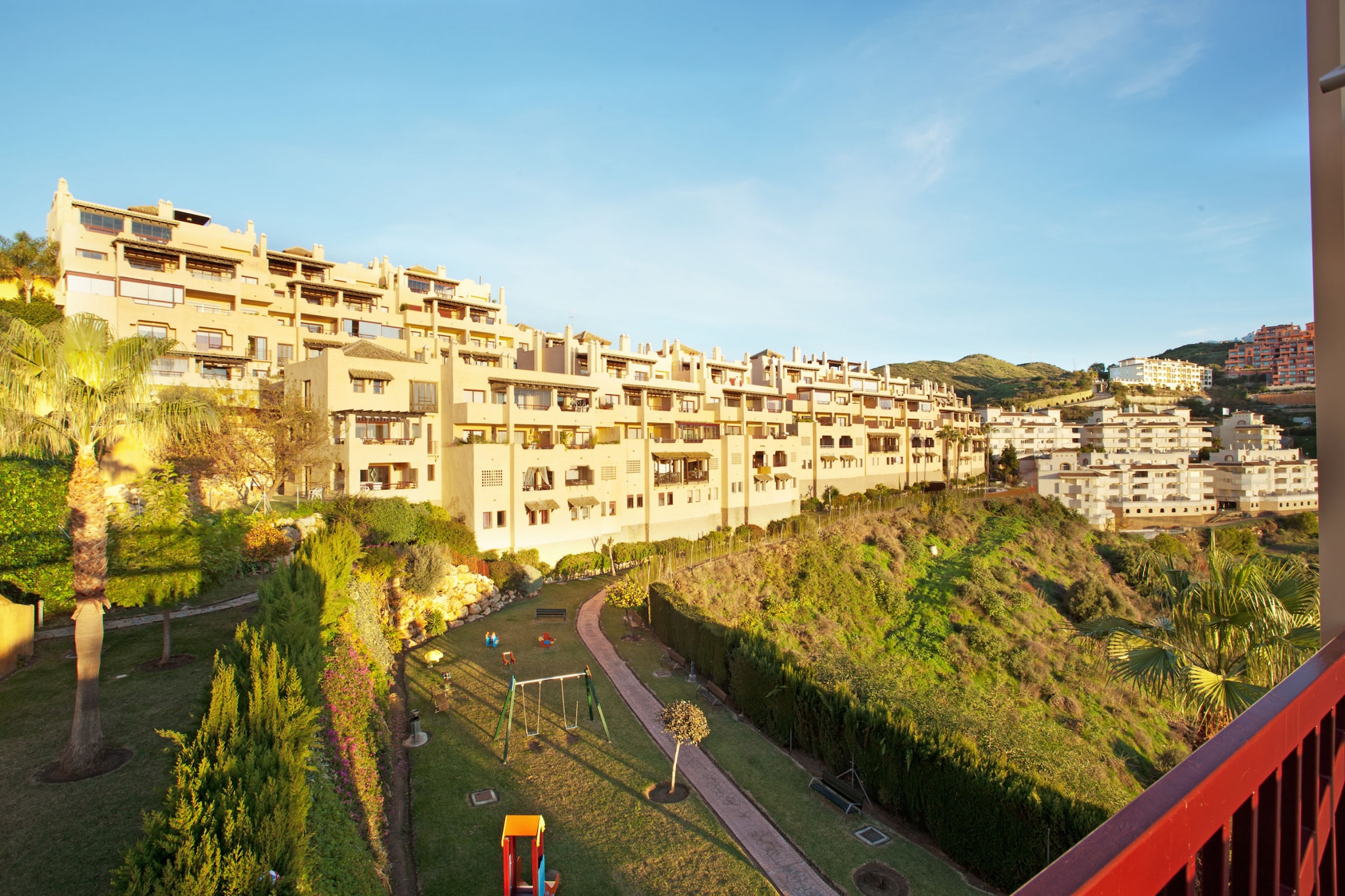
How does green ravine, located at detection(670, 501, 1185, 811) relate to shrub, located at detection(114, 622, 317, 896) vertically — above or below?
below

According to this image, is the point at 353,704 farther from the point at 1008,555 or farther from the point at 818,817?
the point at 1008,555

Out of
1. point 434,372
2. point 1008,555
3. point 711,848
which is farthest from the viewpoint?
point 1008,555

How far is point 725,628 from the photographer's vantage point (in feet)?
74.2

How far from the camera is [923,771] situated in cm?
1459

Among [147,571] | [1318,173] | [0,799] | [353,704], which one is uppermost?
[1318,173]

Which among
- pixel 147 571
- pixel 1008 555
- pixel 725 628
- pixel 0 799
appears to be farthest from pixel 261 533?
pixel 1008 555

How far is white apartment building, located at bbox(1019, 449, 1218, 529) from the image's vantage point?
2751 inches

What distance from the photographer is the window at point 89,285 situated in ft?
130

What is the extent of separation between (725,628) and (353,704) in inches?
493

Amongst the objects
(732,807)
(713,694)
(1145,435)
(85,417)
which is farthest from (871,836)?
(1145,435)

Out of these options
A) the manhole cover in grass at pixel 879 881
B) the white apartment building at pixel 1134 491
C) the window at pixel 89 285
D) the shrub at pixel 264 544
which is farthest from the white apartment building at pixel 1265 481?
the window at pixel 89 285

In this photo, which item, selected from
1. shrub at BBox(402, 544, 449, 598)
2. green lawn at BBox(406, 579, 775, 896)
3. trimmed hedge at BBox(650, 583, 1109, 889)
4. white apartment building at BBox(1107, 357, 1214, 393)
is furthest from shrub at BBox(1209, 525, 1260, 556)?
white apartment building at BBox(1107, 357, 1214, 393)

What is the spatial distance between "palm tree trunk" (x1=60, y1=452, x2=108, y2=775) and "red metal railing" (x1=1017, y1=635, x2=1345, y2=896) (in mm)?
16028

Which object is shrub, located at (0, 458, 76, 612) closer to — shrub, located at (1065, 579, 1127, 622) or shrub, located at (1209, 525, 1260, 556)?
shrub, located at (1065, 579, 1127, 622)
